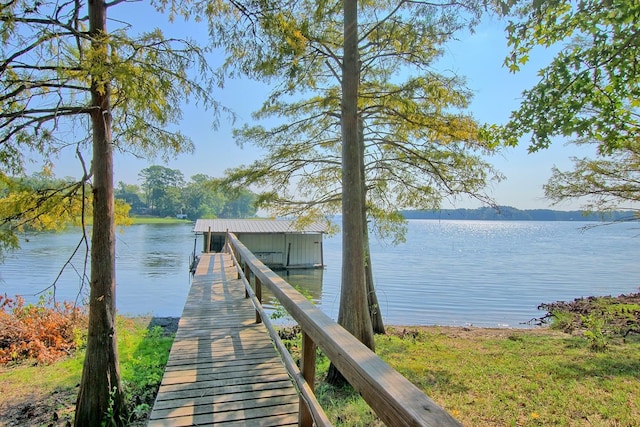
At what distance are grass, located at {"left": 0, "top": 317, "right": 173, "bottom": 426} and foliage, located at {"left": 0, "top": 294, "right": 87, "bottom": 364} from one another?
0.38 m

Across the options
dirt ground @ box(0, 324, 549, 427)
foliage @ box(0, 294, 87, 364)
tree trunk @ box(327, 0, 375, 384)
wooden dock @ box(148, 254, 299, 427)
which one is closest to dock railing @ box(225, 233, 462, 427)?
wooden dock @ box(148, 254, 299, 427)

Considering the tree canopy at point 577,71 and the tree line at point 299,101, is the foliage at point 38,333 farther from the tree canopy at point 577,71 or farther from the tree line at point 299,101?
the tree canopy at point 577,71

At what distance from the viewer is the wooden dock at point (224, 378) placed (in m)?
2.67

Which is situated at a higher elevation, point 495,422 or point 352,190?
point 352,190

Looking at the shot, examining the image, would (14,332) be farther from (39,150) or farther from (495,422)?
(495,422)

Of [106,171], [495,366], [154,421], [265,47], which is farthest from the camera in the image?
[495,366]

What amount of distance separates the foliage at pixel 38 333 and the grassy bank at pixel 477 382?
534 millimetres

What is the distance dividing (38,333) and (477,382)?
8.78m

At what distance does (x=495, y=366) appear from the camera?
20.7 ft

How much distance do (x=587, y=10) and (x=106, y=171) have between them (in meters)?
4.73

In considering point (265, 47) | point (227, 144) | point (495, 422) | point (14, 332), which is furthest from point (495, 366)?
point (14, 332)

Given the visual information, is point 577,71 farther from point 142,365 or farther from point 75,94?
point 142,365

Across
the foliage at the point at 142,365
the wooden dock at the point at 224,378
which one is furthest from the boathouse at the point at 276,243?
the wooden dock at the point at 224,378

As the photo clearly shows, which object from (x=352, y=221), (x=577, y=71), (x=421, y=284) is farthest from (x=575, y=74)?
(x=421, y=284)
